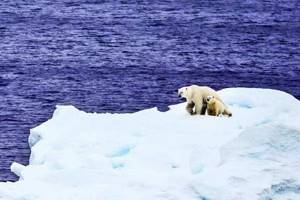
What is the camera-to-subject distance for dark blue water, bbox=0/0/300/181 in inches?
1966

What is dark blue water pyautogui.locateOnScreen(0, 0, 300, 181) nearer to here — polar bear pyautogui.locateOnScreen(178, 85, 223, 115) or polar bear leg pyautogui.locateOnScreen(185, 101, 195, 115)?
polar bear leg pyautogui.locateOnScreen(185, 101, 195, 115)

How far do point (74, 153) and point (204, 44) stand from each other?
153 feet

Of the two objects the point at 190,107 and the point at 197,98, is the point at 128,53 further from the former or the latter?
the point at 197,98

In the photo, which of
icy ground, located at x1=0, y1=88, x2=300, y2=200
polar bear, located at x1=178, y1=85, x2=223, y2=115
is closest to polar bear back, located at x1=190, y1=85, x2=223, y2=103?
polar bear, located at x1=178, y1=85, x2=223, y2=115

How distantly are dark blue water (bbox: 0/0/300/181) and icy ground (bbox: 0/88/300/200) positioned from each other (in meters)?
13.9

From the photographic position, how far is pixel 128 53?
64000 millimetres

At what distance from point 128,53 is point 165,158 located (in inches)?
1698

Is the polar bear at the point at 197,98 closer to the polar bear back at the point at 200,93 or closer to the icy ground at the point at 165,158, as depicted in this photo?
the polar bear back at the point at 200,93

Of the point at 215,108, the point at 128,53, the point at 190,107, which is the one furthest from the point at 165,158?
the point at 128,53

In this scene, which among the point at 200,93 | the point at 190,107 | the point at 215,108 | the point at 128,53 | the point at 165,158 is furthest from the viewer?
the point at 128,53

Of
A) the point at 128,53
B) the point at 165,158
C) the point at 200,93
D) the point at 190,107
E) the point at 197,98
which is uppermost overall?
the point at 200,93

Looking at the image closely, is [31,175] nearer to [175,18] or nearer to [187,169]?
[187,169]

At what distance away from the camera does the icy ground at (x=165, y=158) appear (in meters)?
19.1

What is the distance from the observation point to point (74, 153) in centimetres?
2198
